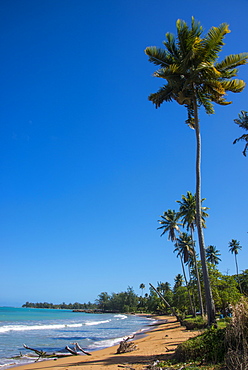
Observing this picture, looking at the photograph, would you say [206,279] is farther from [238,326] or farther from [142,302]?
[142,302]

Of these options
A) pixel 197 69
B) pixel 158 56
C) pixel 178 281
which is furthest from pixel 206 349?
pixel 178 281

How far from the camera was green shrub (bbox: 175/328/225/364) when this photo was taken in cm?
869

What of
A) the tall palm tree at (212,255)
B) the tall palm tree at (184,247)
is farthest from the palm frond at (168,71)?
the tall palm tree at (212,255)

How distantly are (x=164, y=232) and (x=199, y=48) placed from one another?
29667 millimetres

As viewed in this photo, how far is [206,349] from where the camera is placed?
910 cm

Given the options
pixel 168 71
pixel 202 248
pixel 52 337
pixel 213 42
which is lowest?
pixel 52 337

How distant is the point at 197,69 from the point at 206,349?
12505mm

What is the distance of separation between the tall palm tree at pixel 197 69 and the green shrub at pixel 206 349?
3.08 metres

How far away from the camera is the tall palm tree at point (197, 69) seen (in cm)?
1336

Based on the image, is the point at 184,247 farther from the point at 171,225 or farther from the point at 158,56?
the point at 158,56

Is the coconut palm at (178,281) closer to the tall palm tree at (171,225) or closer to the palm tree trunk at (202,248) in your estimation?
the tall palm tree at (171,225)

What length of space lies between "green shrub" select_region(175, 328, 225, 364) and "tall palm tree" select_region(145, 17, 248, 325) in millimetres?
3078

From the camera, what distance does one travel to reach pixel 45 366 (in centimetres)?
1386

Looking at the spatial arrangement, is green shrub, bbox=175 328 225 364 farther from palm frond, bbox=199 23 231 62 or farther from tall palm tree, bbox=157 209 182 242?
tall palm tree, bbox=157 209 182 242
